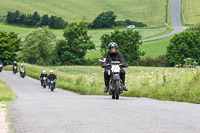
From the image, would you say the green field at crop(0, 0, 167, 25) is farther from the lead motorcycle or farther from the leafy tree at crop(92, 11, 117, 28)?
the lead motorcycle

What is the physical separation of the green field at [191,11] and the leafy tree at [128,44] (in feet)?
113

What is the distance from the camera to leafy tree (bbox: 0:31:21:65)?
4067 inches

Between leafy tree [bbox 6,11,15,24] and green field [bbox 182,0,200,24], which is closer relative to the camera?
green field [bbox 182,0,200,24]

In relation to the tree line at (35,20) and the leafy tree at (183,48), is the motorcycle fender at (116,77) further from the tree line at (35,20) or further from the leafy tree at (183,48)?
the tree line at (35,20)

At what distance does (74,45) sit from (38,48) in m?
10.1

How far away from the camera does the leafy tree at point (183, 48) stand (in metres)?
87.8

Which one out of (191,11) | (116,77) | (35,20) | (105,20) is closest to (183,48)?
(191,11)

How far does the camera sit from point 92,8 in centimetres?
15262

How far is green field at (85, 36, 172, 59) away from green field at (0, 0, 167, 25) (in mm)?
26154

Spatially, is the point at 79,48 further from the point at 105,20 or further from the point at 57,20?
the point at 57,20

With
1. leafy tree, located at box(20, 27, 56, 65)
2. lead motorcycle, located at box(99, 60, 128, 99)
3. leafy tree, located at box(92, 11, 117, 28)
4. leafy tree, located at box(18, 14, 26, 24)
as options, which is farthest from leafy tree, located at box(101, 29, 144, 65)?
lead motorcycle, located at box(99, 60, 128, 99)

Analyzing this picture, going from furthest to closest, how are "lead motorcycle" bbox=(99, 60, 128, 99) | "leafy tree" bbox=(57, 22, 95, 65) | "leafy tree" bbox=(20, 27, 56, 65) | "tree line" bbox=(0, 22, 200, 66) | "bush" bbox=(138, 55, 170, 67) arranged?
"leafy tree" bbox=(57, 22, 95, 65)
"leafy tree" bbox=(20, 27, 56, 65)
"bush" bbox=(138, 55, 170, 67)
"tree line" bbox=(0, 22, 200, 66)
"lead motorcycle" bbox=(99, 60, 128, 99)

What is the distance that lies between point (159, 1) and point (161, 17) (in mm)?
17339

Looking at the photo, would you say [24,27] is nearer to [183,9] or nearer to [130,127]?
[183,9]
